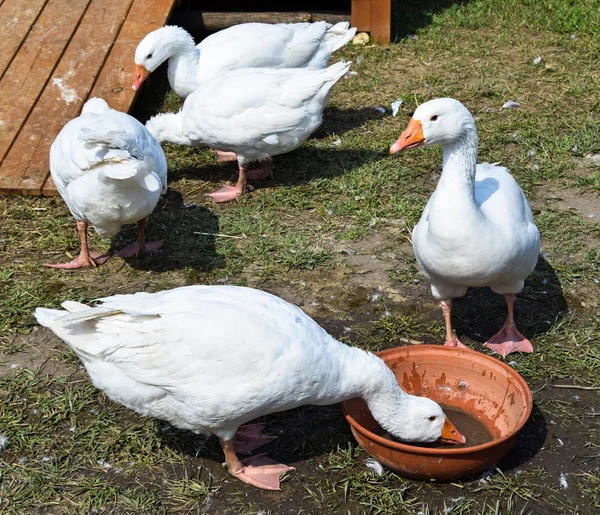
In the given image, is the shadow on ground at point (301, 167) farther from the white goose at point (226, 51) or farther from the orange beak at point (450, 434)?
the orange beak at point (450, 434)

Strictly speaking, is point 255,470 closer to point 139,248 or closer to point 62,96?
point 139,248

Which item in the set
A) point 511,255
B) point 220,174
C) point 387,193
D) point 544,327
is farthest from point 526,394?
point 220,174

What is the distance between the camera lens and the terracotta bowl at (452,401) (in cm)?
341

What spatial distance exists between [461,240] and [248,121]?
109 inches

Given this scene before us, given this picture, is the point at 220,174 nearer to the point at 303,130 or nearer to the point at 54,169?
the point at 303,130

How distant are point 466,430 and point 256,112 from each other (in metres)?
3.29

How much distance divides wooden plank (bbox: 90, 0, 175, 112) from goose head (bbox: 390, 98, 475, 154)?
144 inches

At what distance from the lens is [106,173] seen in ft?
15.1

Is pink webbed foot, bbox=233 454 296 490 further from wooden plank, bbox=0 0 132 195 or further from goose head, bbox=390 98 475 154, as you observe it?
wooden plank, bbox=0 0 132 195

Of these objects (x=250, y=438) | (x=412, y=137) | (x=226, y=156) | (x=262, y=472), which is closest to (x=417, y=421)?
(x=262, y=472)

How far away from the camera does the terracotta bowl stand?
3.41 m

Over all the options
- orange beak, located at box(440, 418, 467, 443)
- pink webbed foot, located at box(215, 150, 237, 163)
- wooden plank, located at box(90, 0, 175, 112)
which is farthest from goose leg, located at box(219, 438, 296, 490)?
wooden plank, located at box(90, 0, 175, 112)

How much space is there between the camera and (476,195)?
4.36 meters


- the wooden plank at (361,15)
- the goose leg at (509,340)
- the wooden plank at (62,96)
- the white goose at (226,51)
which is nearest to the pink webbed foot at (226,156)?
the white goose at (226,51)
